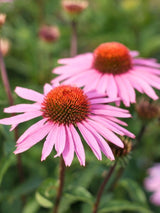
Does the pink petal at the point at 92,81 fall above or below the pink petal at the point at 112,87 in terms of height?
above

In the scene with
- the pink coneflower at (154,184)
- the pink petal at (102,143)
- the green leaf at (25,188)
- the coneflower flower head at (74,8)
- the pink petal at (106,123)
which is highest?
the coneflower flower head at (74,8)

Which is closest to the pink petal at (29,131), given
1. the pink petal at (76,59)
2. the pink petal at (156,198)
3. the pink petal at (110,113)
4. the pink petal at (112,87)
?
the pink petal at (110,113)

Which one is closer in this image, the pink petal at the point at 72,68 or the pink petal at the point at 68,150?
the pink petal at the point at 68,150

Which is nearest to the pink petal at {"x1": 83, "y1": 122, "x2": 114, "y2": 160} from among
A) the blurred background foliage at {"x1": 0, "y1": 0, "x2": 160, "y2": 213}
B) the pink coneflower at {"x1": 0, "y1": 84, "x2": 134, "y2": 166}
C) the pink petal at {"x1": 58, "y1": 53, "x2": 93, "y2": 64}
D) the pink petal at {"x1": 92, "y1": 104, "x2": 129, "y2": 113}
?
the pink coneflower at {"x1": 0, "y1": 84, "x2": 134, "y2": 166}

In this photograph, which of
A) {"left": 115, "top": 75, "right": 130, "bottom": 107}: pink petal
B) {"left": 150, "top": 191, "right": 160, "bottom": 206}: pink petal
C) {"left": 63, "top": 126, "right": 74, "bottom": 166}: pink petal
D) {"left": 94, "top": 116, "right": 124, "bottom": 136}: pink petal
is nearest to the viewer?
{"left": 63, "top": 126, "right": 74, "bottom": 166}: pink petal

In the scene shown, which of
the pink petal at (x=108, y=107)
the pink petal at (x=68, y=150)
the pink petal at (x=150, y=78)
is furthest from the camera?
the pink petal at (x=150, y=78)

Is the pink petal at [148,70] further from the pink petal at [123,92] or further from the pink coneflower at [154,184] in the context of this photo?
the pink coneflower at [154,184]

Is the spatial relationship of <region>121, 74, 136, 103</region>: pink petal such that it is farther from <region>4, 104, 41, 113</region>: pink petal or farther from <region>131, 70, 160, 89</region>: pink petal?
<region>4, 104, 41, 113</region>: pink petal
